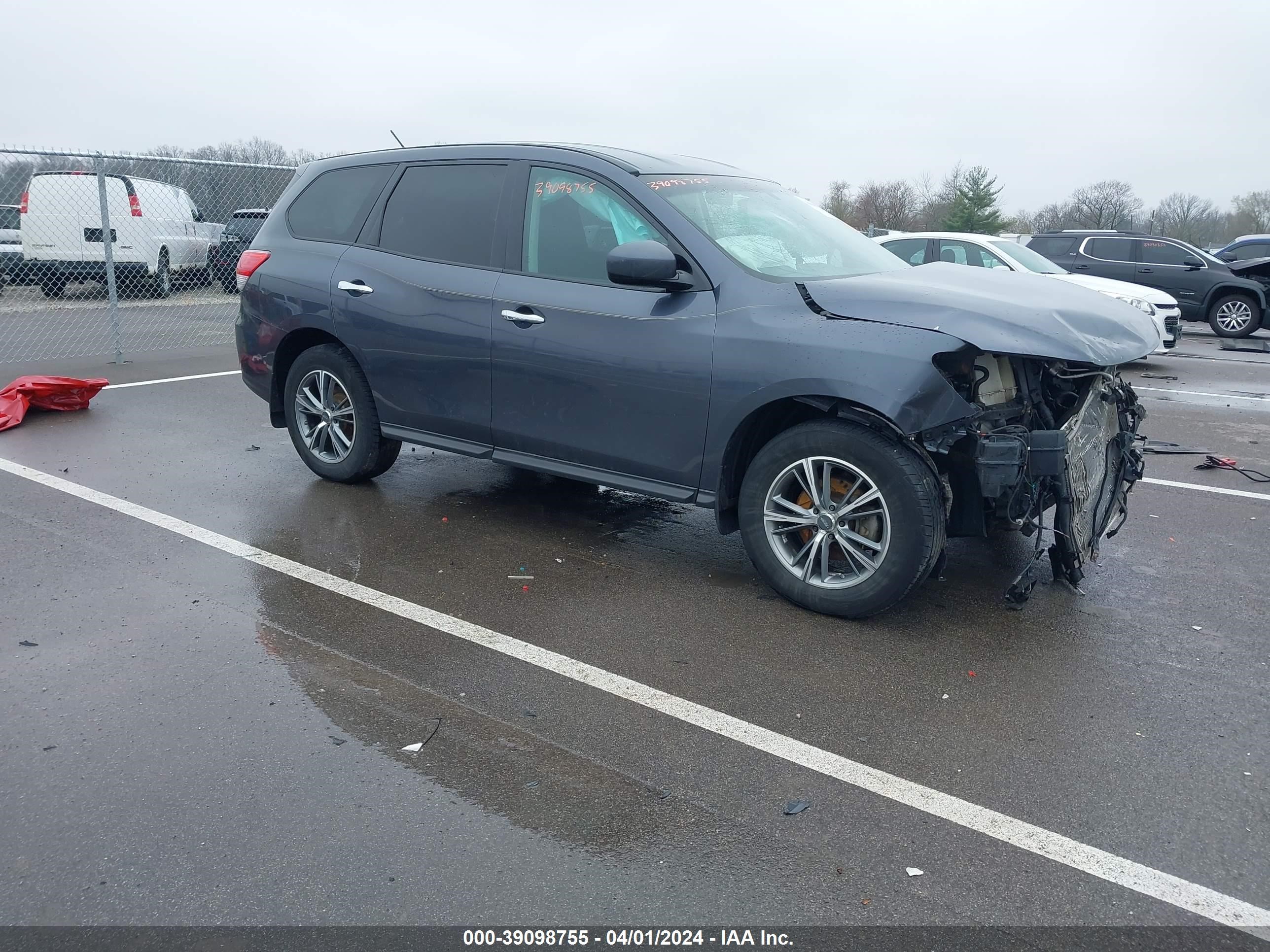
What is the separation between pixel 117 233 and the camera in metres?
14.0

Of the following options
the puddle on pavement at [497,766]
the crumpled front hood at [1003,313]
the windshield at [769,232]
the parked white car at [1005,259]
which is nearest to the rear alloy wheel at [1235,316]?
the parked white car at [1005,259]

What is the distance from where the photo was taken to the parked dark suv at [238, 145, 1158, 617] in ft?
13.3

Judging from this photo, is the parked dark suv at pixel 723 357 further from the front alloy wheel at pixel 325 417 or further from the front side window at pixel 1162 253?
the front side window at pixel 1162 253

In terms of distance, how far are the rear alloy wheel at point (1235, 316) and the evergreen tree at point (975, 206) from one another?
35309 mm

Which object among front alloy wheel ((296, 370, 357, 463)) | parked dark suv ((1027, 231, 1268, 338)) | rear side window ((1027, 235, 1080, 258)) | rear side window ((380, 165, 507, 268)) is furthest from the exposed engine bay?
rear side window ((1027, 235, 1080, 258))

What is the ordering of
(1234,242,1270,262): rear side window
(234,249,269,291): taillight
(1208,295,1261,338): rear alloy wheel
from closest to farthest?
(234,249,269,291): taillight < (1208,295,1261,338): rear alloy wheel < (1234,242,1270,262): rear side window

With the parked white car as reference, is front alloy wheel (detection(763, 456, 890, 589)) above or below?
below

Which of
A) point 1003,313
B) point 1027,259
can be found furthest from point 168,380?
point 1027,259

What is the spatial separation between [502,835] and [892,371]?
7.51 feet

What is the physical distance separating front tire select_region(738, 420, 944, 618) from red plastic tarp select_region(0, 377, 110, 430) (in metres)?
6.22

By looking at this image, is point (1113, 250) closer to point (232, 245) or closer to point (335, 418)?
point (232, 245)

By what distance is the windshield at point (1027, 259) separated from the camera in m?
12.6

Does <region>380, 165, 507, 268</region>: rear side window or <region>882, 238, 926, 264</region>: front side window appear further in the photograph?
<region>882, 238, 926, 264</region>: front side window

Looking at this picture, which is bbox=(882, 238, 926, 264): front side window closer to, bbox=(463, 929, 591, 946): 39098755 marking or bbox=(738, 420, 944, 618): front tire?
bbox=(738, 420, 944, 618): front tire
